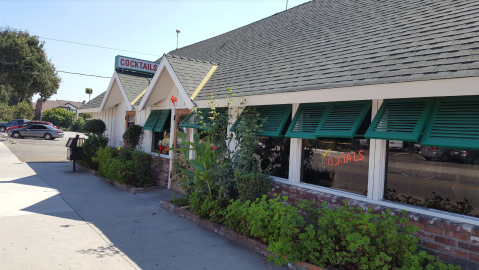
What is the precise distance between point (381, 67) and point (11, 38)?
3481 cm

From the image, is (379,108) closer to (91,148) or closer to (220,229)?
(220,229)

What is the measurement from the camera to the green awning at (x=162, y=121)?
10133mm

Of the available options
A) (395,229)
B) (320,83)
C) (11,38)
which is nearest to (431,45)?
(320,83)

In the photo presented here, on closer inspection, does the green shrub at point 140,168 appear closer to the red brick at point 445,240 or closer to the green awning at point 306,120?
the green awning at point 306,120

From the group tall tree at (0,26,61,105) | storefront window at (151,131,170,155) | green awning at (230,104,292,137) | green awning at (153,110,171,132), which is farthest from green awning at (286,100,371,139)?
tall tree at (0,26,61,105)


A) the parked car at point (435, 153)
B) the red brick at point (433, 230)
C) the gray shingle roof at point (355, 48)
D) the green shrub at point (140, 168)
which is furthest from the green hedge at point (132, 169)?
the red brick at point (433, 230)

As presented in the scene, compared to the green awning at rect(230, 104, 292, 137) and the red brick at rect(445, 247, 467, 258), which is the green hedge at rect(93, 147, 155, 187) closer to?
the green awning at rect(230, 104, 292, 137)

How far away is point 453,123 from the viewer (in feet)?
13.0

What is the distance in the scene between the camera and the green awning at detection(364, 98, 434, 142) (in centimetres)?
418

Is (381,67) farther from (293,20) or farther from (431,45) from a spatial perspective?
(293,20)

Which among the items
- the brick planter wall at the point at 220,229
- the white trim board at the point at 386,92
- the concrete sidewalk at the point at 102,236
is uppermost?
the white trim board at the point at 386,92

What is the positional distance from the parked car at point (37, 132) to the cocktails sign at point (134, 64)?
2264 centimetres

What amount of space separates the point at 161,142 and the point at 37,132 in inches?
1016

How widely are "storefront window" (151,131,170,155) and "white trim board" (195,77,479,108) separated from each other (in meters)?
5.19
